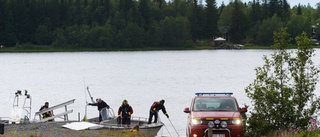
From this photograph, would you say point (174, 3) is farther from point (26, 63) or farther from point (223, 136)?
point (223, 136)

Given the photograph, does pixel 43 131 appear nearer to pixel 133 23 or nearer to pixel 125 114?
pixel 125 114

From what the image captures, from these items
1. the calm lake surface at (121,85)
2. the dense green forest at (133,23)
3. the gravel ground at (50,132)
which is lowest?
the calm lake surface at (121,85)

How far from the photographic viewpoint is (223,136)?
2128 centimetres

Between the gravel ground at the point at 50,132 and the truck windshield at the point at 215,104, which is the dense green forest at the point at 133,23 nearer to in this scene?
the gravel ground at the point at 50,132

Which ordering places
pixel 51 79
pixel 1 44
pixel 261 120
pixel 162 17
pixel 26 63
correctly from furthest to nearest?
pixel 162 17 < pixel 1 44 < pixel 26 63 < pixel 51 79 < pixel 261 120

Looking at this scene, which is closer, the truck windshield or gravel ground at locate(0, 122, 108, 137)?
the truck windshield

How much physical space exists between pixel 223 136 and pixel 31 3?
158556mm

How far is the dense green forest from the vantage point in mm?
166875

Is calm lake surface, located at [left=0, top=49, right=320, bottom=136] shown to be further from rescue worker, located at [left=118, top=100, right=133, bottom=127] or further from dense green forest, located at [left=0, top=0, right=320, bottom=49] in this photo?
dense green forest, located at [left=0, top=0, right=320, bottom=49]

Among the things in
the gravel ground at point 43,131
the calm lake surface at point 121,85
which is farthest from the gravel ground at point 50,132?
the calm lake surface at point 121,85

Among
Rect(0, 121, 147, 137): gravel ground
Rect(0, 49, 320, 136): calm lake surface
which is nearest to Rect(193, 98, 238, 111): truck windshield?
Rect(0, 121, 147, 137): gravel ground

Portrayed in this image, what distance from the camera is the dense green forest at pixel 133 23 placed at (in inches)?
6570

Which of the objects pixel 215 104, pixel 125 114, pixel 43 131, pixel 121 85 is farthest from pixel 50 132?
pixel 121 85

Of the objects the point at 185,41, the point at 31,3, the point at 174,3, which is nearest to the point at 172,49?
the point at 185,41
